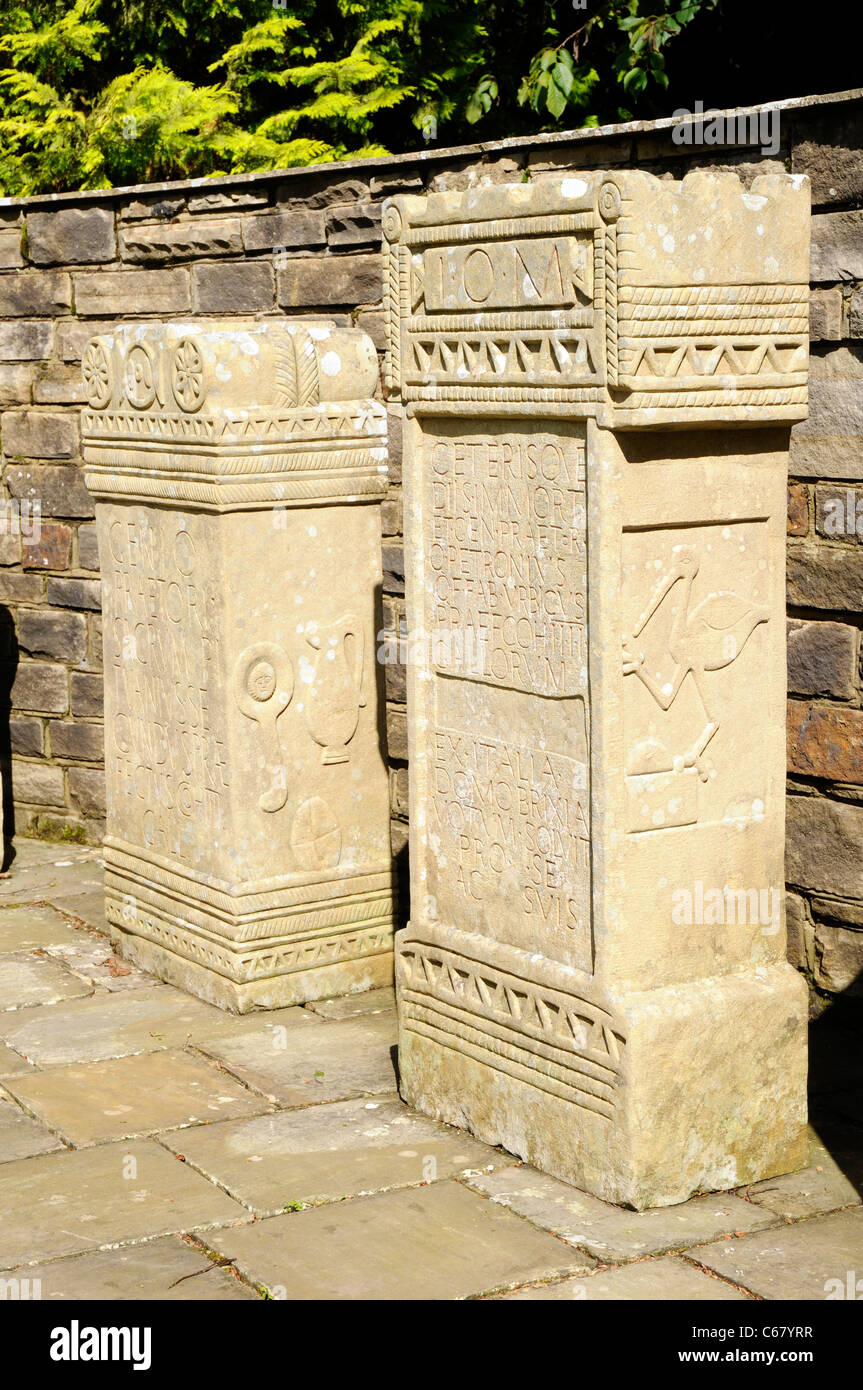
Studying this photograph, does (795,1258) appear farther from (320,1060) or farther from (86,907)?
(86,907)

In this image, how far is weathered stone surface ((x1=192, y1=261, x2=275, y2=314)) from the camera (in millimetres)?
5832

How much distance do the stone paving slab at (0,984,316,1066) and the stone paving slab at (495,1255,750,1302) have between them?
5.48 ft

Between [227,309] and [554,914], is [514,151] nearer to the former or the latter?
[227,309]

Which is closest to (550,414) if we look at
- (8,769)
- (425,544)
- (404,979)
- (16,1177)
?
(425,544)

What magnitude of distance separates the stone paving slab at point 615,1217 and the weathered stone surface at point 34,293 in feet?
13.5

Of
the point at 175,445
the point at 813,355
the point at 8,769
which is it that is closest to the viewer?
the point at 813,355

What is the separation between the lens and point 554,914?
12.0 ft

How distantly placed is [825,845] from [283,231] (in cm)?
270

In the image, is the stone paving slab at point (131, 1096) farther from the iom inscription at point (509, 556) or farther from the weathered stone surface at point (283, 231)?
the weathered stone surface at point (283, 231)

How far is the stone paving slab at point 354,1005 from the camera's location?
489 cm

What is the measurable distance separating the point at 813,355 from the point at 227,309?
2.34 meters

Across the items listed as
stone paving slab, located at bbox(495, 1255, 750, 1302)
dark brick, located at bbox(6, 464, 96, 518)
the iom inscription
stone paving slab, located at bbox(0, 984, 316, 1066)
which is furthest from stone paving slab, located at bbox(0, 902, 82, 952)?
stone paving slab, located at bbox(495, 1255, 750, 1302)

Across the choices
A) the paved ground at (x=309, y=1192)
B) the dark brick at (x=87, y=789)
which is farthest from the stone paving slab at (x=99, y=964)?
the dark brick at (x=87, y=789)

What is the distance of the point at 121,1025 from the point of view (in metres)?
4.79
